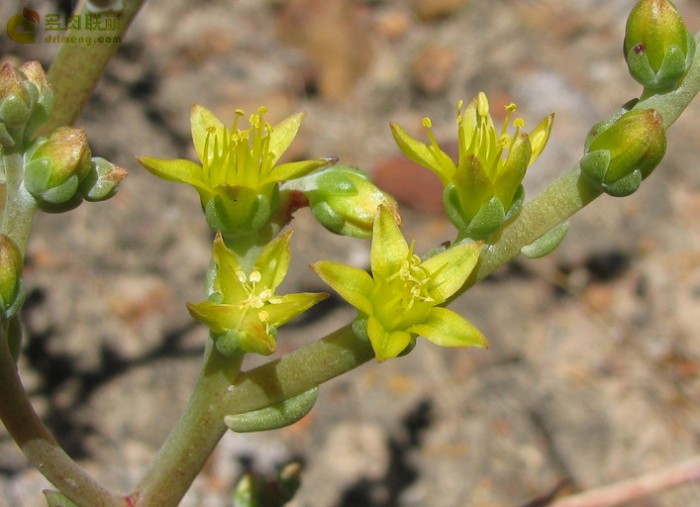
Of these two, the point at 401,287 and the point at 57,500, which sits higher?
the point at 401,287

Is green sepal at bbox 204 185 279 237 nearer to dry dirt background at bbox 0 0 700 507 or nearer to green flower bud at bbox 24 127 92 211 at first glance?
green flower bud at bbox 24 127 92 211

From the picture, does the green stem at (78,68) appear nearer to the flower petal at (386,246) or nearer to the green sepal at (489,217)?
the flower petal at (386,246)

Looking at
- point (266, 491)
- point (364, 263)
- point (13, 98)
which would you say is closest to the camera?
point (13, 98)

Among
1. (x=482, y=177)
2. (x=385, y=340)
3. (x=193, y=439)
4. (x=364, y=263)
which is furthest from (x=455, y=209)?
(x=364, y=263)

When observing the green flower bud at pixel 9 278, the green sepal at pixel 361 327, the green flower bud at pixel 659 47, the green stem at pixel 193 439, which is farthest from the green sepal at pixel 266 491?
the green flower bud at pixel 659 47

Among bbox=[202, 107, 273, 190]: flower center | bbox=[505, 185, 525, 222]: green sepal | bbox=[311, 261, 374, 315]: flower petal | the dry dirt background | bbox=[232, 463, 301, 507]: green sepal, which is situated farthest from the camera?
the dry dirt background

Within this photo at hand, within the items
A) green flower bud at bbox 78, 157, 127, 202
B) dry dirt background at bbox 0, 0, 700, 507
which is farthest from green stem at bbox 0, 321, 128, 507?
dry dirt background at bbox 0, 0, 700, 507

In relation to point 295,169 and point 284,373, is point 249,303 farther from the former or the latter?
point 295,169

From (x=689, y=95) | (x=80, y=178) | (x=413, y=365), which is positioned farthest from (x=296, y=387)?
(x=413, y=365)
